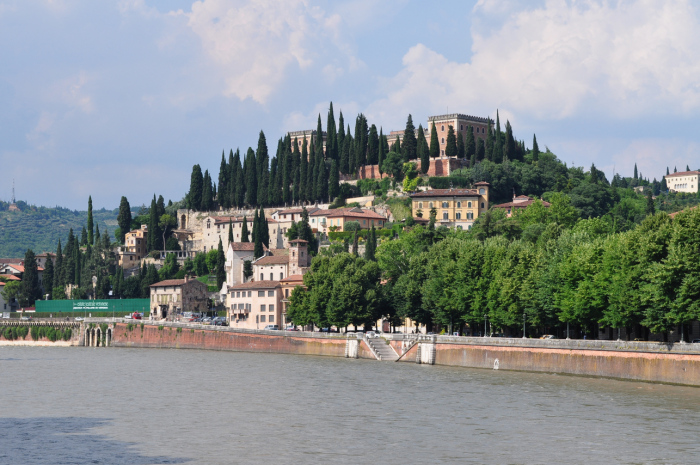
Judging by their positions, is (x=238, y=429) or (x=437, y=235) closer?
(x=238, y=429)

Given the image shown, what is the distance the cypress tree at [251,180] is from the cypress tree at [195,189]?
12.9 m

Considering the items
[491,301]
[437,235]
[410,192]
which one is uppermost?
[410,192]

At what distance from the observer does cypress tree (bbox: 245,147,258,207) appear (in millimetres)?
152250

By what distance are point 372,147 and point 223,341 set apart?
63.4 metres

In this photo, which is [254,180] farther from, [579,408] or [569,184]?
[579,408]

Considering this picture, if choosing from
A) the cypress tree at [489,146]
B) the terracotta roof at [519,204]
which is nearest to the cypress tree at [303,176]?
the cypress tree at [489,146]

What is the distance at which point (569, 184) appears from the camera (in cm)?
14550

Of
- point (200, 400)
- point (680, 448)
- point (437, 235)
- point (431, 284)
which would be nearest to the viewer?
point (680, 448)

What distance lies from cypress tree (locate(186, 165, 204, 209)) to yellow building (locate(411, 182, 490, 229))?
43.0 metres

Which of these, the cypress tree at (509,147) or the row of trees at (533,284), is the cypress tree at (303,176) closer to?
the cypress tree at (509,147)

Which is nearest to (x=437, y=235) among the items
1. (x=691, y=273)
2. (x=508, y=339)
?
(x=508, y=339)

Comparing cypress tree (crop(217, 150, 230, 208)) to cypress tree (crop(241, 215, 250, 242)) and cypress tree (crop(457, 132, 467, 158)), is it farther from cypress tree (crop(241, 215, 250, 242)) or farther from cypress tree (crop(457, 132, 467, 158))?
cypress tree (crop(457, 132, 467, 158))

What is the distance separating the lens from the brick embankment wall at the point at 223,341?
83875 millimetres

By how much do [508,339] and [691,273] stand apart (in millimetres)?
14640
